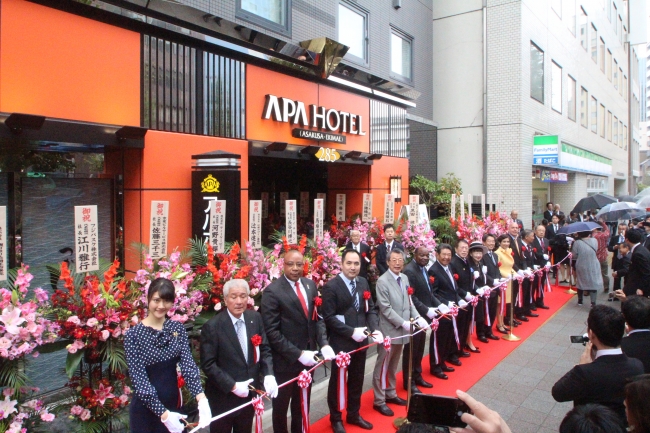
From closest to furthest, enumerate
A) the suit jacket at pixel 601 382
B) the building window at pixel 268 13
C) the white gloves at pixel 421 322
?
the suit jacket at pixel 601 382 < the white gloves at pixel 421 322 < the building window at pixel 268 13

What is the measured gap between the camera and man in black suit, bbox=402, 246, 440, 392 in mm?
6156

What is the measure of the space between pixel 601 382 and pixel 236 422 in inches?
112

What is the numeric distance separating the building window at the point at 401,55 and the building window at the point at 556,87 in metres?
6.93

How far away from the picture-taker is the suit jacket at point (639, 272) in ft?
22.8

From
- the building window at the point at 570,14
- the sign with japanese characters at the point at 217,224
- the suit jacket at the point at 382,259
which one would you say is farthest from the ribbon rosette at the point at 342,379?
the building window at the point at 570,14

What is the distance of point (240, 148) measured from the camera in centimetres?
905

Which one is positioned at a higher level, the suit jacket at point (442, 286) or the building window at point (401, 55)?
the building window at point (401, 55)

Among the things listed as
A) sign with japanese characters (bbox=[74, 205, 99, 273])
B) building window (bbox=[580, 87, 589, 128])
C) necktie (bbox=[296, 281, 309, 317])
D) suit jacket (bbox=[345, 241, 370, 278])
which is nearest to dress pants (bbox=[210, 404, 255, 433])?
necktie (bbox=[296, 281, 309, 317])

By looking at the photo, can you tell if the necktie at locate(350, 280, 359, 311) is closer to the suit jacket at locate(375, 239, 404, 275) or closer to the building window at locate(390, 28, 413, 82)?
the suit jacket at locate(375, 239, 404, 275)

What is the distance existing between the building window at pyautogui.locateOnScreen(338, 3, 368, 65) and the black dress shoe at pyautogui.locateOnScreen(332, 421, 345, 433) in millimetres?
10183

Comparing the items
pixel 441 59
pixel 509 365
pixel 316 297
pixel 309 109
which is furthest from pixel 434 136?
pixel 316 297

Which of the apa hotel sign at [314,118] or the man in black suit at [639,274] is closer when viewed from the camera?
the man in black suit at [639,274]

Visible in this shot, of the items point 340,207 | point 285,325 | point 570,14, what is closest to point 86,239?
point 285,325

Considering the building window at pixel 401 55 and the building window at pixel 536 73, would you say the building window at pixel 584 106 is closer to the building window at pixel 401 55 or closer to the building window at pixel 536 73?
the building window at pixel 536 73
